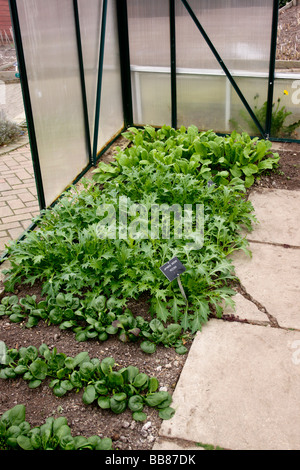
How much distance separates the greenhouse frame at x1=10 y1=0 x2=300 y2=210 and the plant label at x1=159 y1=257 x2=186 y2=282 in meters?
1.95

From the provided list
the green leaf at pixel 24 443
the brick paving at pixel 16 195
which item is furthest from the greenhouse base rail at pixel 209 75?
the green leaf at pixel 24 443

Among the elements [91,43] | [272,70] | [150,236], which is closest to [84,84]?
[91,43]

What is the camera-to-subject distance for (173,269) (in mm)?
3496

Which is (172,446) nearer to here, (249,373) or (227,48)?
(249,373)

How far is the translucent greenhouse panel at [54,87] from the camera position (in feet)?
14.8

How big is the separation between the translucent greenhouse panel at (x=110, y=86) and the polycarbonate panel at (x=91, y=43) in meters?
0.26

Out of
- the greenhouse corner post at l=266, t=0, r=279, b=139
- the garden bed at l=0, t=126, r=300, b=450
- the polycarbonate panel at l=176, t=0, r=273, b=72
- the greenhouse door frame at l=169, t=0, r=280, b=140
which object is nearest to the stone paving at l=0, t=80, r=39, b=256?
the garden bed at l=0, t=126, r=300, b=450

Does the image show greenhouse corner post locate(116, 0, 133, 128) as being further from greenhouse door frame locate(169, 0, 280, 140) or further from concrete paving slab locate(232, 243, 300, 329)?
concrete paving slab locate(232, 243, 300, 329)

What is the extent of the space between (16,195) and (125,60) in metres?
2.42

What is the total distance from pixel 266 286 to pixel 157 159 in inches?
78.7

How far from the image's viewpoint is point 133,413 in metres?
2.94

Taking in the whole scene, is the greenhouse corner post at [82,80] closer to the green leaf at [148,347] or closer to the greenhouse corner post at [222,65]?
the greenhouse corner post at [222,65]

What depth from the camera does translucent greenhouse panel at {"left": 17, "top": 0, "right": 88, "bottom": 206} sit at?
177 inches

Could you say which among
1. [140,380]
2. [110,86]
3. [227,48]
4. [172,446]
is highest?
[227,48]
